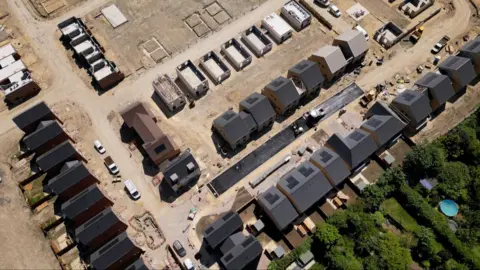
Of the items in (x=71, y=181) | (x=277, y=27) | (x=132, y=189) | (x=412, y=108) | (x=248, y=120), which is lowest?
(x=412, y=108)

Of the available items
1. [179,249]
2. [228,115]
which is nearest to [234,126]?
[228,115]

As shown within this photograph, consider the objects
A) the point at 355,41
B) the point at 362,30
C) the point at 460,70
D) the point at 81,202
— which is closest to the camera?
the point at 81,202

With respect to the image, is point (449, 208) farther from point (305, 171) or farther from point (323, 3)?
point (323, 3)

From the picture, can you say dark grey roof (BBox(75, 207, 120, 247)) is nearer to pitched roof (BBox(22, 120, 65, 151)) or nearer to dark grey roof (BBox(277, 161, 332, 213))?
pitched roof (BBox(22, 120, 65, 151))

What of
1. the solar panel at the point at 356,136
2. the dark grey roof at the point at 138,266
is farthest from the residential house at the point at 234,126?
the dark grey roof at the point at 138,266

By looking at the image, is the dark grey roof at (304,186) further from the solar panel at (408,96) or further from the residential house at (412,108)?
the solar panel at (408,96)

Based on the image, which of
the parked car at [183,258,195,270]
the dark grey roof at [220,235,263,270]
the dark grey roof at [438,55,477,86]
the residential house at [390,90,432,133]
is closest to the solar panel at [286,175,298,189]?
the dark grey roof at [220,235,263,270]

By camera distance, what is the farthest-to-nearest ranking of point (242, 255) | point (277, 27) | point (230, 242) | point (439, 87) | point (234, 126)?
point (277, 27)
point (439, 87)
point (234, 126)
point (230, 242)
point (242, 255)
